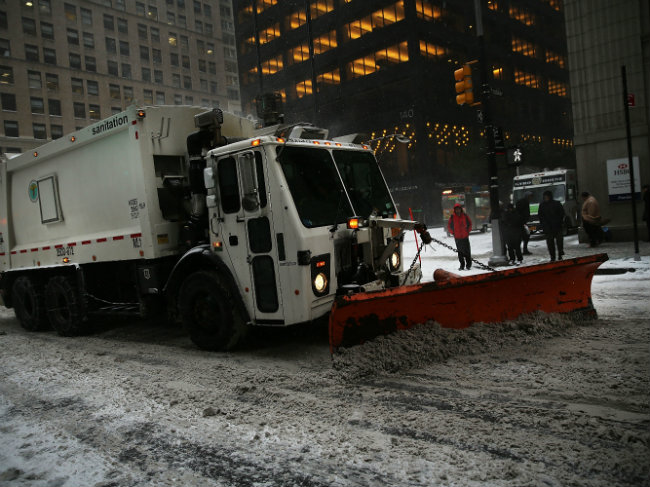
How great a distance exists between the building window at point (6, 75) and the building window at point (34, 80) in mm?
1768

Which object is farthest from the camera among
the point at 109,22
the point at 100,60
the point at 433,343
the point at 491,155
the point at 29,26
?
the point at 109,22

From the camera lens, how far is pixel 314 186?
219 inches

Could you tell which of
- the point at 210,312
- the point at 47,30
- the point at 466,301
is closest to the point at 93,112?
the point at 47,30

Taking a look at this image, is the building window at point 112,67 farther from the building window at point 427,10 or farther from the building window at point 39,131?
the building window at point 427,10

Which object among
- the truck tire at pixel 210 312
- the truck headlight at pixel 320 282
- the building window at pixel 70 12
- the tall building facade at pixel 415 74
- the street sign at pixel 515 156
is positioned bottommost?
the truck tire at pixel 210 312

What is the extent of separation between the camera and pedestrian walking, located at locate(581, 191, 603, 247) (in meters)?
13.7

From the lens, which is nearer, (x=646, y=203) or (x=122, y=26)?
(x=646, y=203)

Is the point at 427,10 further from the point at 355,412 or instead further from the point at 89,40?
the point at 89,40

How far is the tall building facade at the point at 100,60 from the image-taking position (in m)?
56.1

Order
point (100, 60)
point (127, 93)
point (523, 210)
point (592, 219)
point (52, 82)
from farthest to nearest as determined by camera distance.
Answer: point (127, 93), point (100, 60), point (52, 82), point (592, 219), point (523, 210)

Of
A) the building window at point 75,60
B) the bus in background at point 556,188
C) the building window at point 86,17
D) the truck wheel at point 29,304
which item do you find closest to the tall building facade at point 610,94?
the bus in background at point 556,188

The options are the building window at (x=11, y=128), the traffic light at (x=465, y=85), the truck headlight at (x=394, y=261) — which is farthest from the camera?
the building window at (x=11, y=128)

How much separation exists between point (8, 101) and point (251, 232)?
63.0 meters

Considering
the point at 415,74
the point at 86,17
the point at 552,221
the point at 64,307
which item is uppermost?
the point at 86,17
